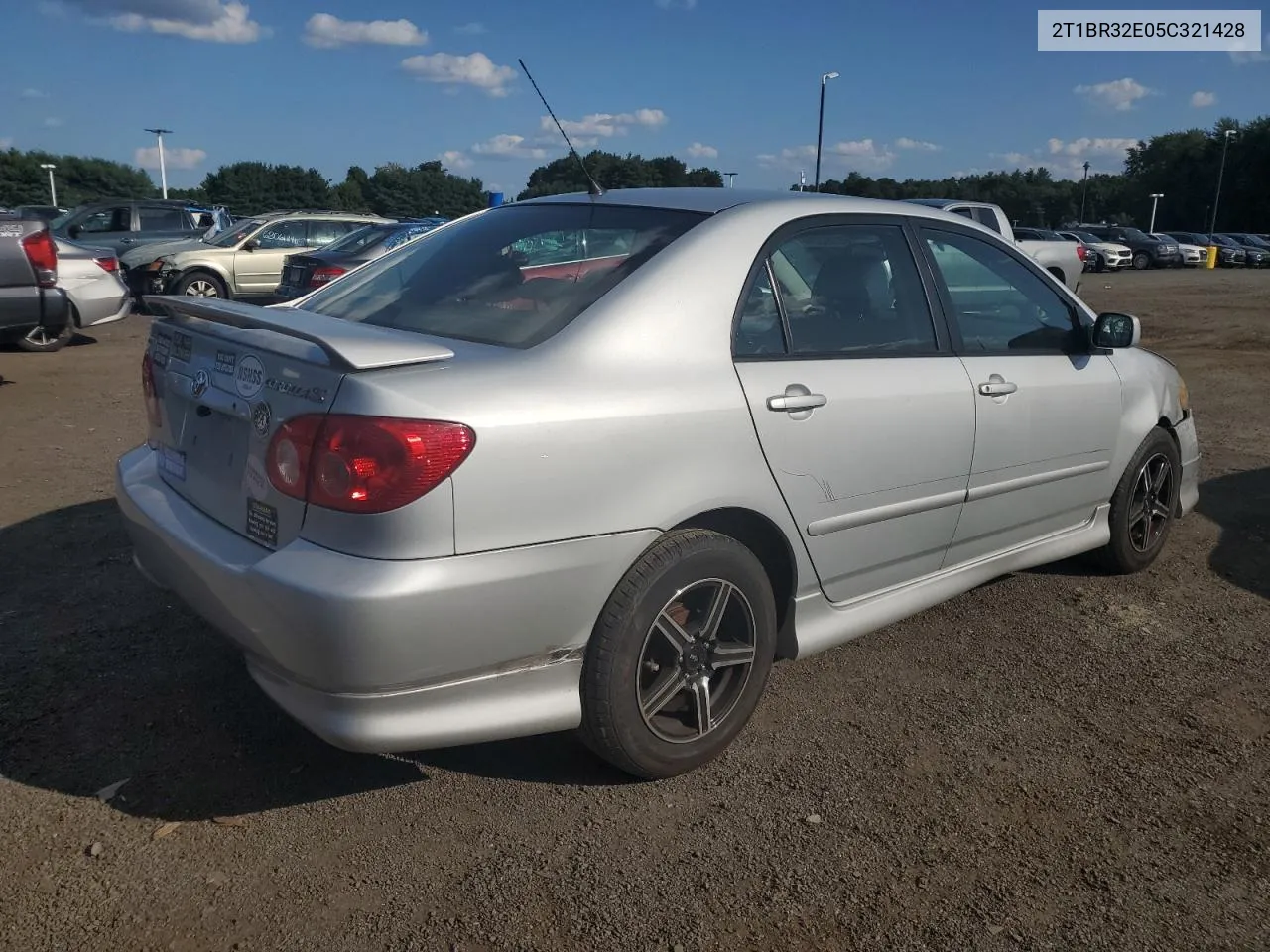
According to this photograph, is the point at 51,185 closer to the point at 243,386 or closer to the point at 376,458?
the point at 243,386

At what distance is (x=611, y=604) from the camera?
2.68 m

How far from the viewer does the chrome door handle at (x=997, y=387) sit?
3.65 m

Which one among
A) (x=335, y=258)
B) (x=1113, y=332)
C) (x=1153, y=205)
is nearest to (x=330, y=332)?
(x=1113, y=332)

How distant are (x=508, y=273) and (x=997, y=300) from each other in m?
1.96

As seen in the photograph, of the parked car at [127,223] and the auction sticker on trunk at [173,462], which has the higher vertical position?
the parked car at [127,223]

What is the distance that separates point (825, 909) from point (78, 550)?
3715 mm

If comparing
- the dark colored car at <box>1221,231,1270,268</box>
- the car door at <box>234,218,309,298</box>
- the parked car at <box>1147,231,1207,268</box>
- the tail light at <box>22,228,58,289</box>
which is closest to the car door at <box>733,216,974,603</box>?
the tail light at <box>22,228,58,289</box>

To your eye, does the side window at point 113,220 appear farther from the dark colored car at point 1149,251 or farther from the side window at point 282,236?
the dark colored car at point 1149,251

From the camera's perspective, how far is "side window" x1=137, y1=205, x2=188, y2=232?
1797cm

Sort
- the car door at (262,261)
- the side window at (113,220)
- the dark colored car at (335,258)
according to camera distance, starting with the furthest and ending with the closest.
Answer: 1. the side window at (113,220)
2. the car door at (262,261)
3. the dark colored car at (335,258)

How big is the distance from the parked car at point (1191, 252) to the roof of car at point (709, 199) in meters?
43.9

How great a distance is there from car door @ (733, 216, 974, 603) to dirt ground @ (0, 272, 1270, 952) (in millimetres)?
589

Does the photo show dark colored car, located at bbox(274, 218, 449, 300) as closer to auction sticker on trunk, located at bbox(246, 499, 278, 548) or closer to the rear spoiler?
the rear spoiler

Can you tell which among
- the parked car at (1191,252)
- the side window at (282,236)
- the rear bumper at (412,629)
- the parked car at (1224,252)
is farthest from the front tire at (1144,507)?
the parked car at (1224,252)
